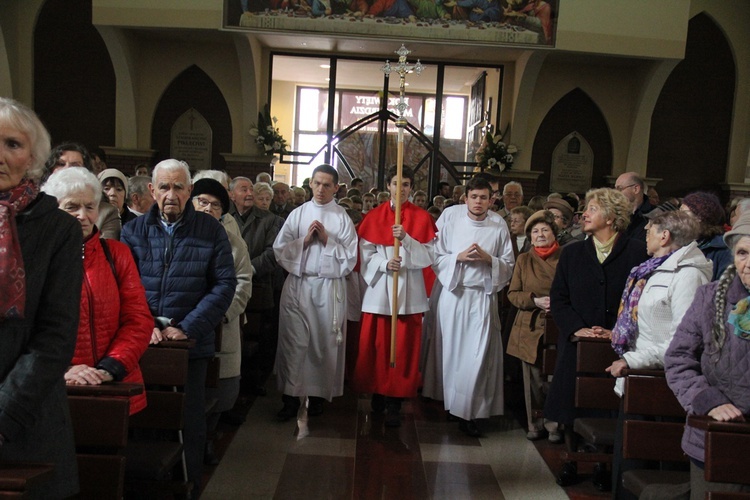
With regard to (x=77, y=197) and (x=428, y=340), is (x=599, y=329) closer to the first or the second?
(x=428, y=340)

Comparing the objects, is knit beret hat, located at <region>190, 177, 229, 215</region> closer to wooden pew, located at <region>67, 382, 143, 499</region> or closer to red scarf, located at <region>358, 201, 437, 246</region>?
red scarf, located at <region>358, 201, 437, 246</region>

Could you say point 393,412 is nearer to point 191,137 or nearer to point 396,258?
point 396,258

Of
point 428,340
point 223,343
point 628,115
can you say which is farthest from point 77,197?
point 628,115

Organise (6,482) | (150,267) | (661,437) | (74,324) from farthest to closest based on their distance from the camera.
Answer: (150,267) < (661,437) < (74,324) < (6,482)

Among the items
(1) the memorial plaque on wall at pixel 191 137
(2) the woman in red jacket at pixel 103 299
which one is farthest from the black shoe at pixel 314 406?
(1) the memorial plaque on wall at pixel 191 137

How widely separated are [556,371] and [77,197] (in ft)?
10.1

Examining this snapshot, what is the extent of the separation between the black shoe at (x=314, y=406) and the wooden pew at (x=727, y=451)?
369 centimetres

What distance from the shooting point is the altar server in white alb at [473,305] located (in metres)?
5.77

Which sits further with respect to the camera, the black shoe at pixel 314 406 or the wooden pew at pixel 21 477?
the black shoe at pixel 314 406

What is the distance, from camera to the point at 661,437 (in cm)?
348

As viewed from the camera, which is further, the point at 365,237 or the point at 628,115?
the point at 628,115

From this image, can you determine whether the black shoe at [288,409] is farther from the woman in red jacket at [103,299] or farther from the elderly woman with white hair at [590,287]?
the woman in red jacket at [103,299]

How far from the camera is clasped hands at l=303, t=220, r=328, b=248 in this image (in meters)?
5.76

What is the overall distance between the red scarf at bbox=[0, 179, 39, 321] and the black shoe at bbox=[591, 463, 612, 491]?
367 centimetres
